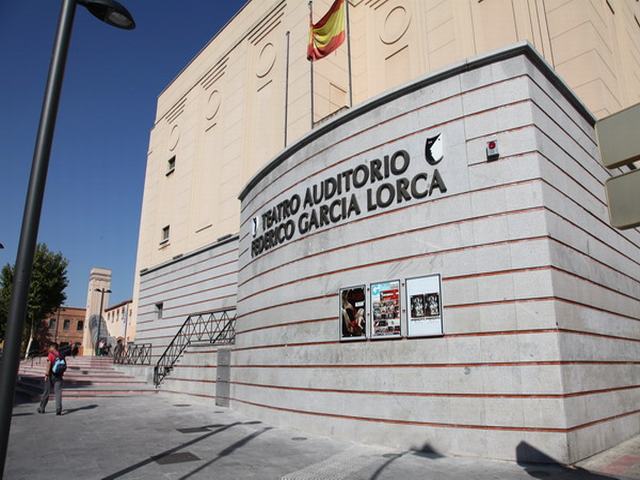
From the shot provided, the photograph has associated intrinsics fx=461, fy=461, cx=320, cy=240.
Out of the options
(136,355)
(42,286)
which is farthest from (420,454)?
(42,286)

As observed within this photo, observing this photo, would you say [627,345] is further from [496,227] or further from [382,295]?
[382,295]

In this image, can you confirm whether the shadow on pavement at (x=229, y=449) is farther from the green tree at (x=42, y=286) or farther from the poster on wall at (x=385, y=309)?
the green tree at (x=42, y=286)

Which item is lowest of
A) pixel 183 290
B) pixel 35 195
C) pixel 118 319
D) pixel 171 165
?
pixel 35 195

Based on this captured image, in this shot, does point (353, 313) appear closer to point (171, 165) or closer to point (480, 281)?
point (480, 281)

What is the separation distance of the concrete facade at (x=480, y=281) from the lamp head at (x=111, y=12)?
564 cm

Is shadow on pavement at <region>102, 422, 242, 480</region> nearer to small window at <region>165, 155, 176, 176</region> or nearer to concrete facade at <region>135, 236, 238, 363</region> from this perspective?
concrete facade at <region>135, 236, 238, 363</region>

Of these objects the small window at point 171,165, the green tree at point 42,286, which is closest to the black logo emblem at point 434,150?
the small window at point 171,165

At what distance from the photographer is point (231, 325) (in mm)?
18016

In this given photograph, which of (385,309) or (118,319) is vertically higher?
(118,319)

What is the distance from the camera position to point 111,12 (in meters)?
5.25

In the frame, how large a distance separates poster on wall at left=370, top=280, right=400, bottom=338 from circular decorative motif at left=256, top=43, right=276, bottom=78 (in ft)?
47.7

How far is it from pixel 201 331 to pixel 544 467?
16.0 metres

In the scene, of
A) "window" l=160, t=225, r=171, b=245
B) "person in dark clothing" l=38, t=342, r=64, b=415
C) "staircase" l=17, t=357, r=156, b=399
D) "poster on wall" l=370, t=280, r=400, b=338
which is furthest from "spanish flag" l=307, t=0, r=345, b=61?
"window" l=160, t=225, r=171, b=245

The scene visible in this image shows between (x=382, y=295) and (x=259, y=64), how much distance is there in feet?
52.3
